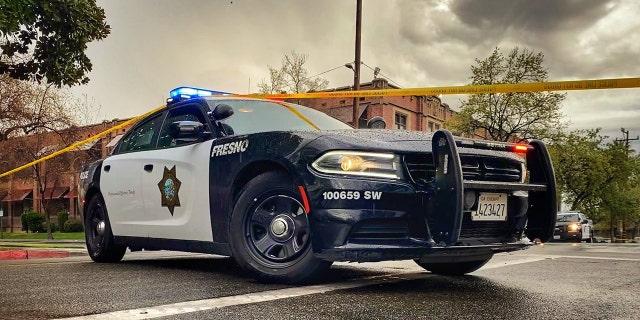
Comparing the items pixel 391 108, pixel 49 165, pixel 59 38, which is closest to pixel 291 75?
pixel 391 108

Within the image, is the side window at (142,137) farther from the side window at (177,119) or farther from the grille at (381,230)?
the grille at (381,230)

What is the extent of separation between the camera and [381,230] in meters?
3.56

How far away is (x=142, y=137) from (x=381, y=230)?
313cm

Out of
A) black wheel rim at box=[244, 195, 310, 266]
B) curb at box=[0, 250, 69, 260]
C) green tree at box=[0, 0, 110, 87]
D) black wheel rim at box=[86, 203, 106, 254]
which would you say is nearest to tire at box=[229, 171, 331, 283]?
black wheel rim at box=[244, 195, 310, 266]

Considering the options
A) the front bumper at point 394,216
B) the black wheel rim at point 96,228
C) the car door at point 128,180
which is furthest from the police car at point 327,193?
the black wheel rim at point 96,228

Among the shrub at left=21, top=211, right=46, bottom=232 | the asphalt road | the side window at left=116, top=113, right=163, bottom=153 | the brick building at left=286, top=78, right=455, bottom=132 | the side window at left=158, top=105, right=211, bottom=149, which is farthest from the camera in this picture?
the shrub at left=21, top=211, right=46, bottom=232

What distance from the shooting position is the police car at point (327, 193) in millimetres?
3529

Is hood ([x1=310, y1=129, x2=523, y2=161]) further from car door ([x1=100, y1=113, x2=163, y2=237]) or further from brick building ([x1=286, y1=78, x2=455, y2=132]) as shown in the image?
brick building ([x1=286, y1=78, x2=455, y2=132])

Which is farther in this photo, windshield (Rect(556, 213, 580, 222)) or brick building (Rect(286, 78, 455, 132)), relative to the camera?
brick building (Rect(286, 78, 455, 132))

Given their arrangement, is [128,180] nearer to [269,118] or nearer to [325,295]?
[269,118]

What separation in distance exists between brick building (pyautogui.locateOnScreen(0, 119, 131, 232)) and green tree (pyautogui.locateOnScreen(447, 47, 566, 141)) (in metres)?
19.5

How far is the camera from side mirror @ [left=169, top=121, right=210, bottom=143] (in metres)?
4.66

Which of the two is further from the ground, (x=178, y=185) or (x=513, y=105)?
(x=513, y=105)

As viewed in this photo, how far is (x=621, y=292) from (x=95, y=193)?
503 cm
